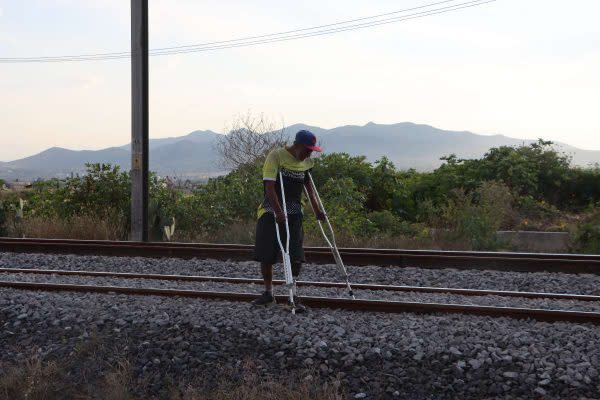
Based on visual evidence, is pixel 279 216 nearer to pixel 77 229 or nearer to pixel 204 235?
pixel 204 235

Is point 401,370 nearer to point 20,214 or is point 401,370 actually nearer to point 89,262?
point 89,262

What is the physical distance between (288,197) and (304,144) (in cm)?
62

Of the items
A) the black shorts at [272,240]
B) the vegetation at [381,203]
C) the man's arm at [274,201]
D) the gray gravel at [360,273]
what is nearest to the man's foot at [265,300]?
the black shorts at [272,240]

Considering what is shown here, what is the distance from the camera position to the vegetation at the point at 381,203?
589 inches

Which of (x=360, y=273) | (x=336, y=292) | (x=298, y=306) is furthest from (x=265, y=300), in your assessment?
(x=360, y=273)

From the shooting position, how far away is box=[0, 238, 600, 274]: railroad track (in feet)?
35.7

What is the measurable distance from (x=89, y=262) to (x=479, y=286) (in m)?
6.18

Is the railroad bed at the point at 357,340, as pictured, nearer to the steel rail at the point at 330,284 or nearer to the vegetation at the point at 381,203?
the steel rail at the point at 330,284

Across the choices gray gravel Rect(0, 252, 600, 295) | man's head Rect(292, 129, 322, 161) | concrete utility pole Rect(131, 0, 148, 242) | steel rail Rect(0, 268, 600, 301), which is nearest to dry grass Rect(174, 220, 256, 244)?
concrete utility pole Rect(131, 0, 148, 242)

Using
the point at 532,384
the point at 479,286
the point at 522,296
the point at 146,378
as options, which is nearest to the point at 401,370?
the point at 532,384

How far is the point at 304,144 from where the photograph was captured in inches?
299

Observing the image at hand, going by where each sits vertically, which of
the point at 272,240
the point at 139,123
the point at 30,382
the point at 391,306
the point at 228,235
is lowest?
the point at 30,382

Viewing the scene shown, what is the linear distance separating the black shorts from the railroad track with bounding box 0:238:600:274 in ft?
11.9

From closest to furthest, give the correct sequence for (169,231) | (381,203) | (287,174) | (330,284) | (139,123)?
(287,174), (330,284), (139,123), (169,231), (381,203)
